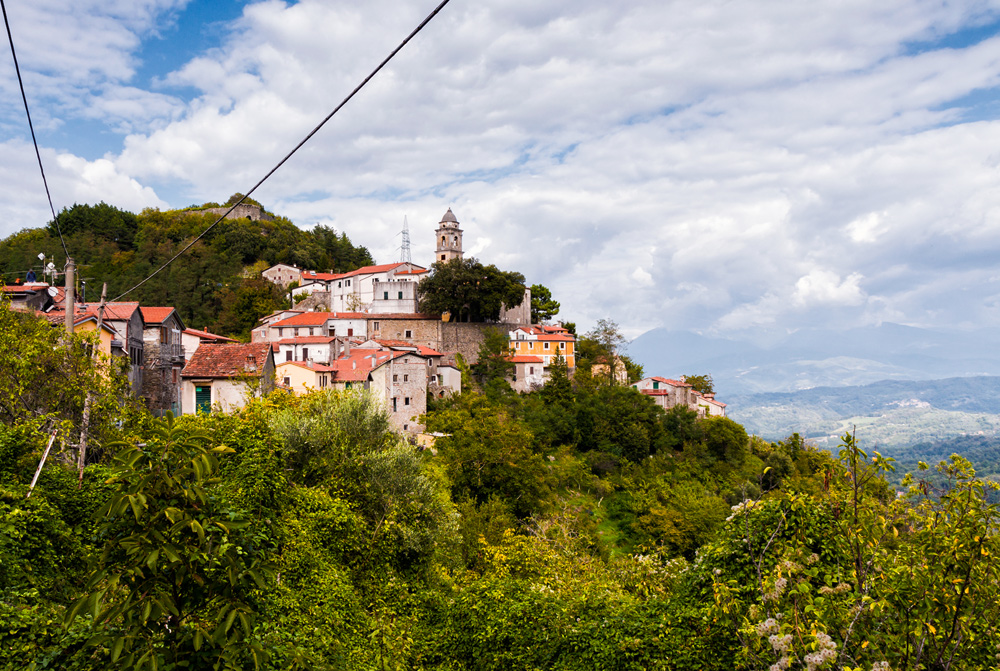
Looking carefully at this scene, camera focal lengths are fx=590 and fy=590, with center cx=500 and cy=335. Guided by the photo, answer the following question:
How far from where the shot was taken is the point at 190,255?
72.9m

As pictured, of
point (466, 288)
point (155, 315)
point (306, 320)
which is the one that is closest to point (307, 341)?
point (306, 320)

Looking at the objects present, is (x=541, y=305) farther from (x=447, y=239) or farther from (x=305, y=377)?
(x=305, y=377)

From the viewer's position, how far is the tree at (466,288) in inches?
2314

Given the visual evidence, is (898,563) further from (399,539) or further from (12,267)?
(12,267)

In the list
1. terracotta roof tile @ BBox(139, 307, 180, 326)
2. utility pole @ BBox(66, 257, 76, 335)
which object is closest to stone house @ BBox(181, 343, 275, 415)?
terracotta roof tile @ BBox(139, 307, 180, 326)

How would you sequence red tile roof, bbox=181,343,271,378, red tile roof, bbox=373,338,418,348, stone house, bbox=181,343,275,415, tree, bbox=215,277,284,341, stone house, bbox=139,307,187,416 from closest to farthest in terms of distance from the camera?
stone house, bbox=181,343,275,415 < red tile roof, bbox=181,343,271,378 < stone house, bbox=139,307,187,416 < red tile roof, bbox=373,338,418,348 < tree, bbox=215,277,284,341

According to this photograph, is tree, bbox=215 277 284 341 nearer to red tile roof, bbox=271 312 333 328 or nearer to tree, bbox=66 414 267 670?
red tile roof, bbox=271 312 333 328

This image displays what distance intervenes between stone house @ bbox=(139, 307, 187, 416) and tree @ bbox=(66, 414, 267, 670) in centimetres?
3081

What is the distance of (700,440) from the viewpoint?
56312 mm

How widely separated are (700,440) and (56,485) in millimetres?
53408

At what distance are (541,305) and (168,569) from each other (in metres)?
77.6

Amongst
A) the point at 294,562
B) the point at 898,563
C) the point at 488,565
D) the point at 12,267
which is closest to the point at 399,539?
the point at 294,562

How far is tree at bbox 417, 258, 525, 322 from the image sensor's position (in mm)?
58781

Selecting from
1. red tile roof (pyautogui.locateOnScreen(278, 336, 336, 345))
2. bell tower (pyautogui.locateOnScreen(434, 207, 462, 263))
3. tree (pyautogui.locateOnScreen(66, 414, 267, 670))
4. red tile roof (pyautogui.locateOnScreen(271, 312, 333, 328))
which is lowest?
tree (pyautogui.locateOnScreen(66, 414, 267, 670))
